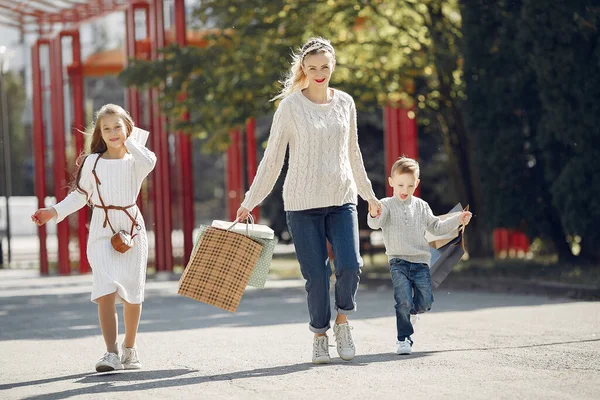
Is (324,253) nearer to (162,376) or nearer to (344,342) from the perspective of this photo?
(344,342)

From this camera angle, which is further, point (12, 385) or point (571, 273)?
point (571, 273)

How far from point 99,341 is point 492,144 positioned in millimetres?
9252

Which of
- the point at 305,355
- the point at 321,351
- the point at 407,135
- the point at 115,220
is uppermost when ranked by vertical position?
the point at 407,135

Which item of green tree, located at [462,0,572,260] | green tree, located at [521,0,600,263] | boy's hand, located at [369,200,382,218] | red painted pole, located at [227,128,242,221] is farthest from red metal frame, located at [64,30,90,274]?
boy's hand, located at [369,200,382,218]

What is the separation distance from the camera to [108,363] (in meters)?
7.49

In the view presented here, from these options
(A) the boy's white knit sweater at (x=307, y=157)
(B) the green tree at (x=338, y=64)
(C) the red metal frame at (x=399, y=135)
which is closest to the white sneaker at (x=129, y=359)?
(A) the boy's white knit sweater at (x=307, y=157)

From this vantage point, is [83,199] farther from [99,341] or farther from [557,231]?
[557,231]

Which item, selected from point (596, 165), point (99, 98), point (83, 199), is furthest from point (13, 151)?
point (83, 199)

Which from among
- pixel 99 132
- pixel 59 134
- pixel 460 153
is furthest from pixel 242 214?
pixel 59 134

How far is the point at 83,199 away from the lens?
772 cm

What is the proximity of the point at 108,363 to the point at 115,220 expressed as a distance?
906mm

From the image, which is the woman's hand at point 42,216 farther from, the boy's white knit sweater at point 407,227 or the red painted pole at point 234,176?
the red painted pole at point 234,176

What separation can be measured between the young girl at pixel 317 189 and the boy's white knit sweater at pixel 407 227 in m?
0.66

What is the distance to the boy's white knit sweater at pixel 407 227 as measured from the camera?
27.1 ft
